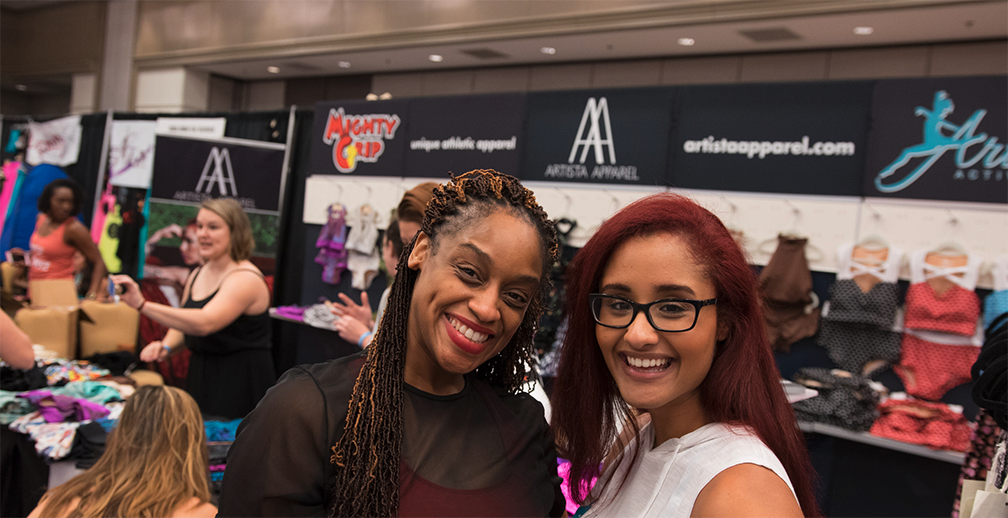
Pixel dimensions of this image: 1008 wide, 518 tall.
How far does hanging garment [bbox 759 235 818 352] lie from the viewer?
389cm

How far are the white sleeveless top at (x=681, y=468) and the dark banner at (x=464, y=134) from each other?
3830 millimetres

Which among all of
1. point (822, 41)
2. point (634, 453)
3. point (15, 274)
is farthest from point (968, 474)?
point (15, 274)

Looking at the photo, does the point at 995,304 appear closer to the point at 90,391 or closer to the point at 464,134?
the point at 464,134

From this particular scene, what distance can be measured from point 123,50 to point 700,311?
1346 centimetres

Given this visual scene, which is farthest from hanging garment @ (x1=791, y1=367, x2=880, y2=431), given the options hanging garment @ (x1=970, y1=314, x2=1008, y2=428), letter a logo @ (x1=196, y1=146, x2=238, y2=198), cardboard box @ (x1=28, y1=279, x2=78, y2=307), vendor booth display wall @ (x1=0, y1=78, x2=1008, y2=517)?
cardboard box @ (x1=28, y1=279, x2=78, y2=307)

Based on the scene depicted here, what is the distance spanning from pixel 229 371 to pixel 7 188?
24.1 ft

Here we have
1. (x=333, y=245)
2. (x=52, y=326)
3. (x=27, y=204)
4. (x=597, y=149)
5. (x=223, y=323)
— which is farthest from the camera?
(x=27, y=204)

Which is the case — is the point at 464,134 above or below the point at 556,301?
above

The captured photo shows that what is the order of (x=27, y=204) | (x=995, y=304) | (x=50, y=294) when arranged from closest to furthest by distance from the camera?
(x=995, y=304) → (x=50, y=294) → (x=27, y=204)

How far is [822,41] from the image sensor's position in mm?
6781

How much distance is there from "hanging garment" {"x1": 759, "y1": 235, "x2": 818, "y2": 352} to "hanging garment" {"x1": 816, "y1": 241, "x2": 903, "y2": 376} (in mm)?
110

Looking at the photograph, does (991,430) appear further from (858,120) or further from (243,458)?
(858,120)

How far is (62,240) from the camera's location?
6250 millimetres

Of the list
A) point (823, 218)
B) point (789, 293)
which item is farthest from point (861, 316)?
point (823, 218)
